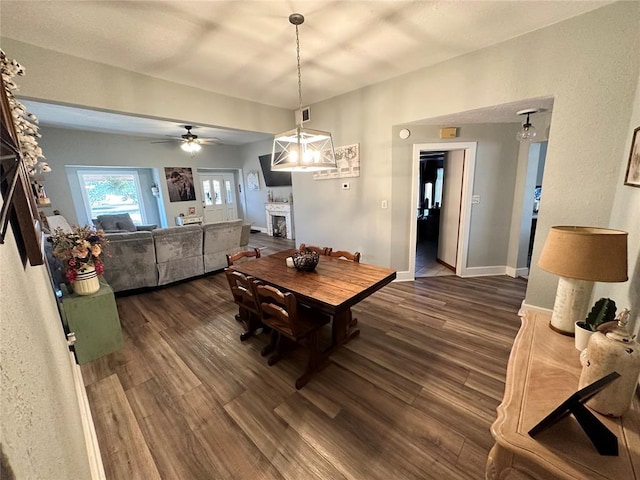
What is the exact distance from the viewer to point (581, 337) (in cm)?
116

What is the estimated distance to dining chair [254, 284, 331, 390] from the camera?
1.82 meters

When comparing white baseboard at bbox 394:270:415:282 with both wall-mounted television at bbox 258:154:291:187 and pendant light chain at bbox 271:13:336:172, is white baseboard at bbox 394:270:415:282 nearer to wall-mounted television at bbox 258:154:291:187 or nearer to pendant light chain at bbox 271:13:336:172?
pendant light chain at bbox 271:13:336:172

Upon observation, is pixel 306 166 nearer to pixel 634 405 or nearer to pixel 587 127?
pixel 634 405

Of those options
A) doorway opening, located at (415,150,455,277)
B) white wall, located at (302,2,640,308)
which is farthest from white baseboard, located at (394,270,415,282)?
doorway opening, located at (415,150,455,277)

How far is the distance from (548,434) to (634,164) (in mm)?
2001

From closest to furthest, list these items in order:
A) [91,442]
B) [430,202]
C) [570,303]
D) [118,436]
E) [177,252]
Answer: [570,303]
[91,442]
[118,436]
[177,252]
[430,202]

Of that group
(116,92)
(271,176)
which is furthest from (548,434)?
(271,176)

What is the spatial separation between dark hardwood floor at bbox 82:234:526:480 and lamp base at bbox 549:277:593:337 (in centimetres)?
79

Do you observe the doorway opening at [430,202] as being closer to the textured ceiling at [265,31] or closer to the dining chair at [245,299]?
the textured ceiling at [265,31]

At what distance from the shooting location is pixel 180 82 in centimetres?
310

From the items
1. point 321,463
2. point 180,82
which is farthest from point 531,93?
point 180,82

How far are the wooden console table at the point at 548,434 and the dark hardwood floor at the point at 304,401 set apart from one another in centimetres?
69

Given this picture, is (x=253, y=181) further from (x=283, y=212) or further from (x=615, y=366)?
(x=615, y=366)

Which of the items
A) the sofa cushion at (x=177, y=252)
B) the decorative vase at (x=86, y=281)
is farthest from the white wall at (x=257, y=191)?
the decorative vase at (x=86, y=281)
